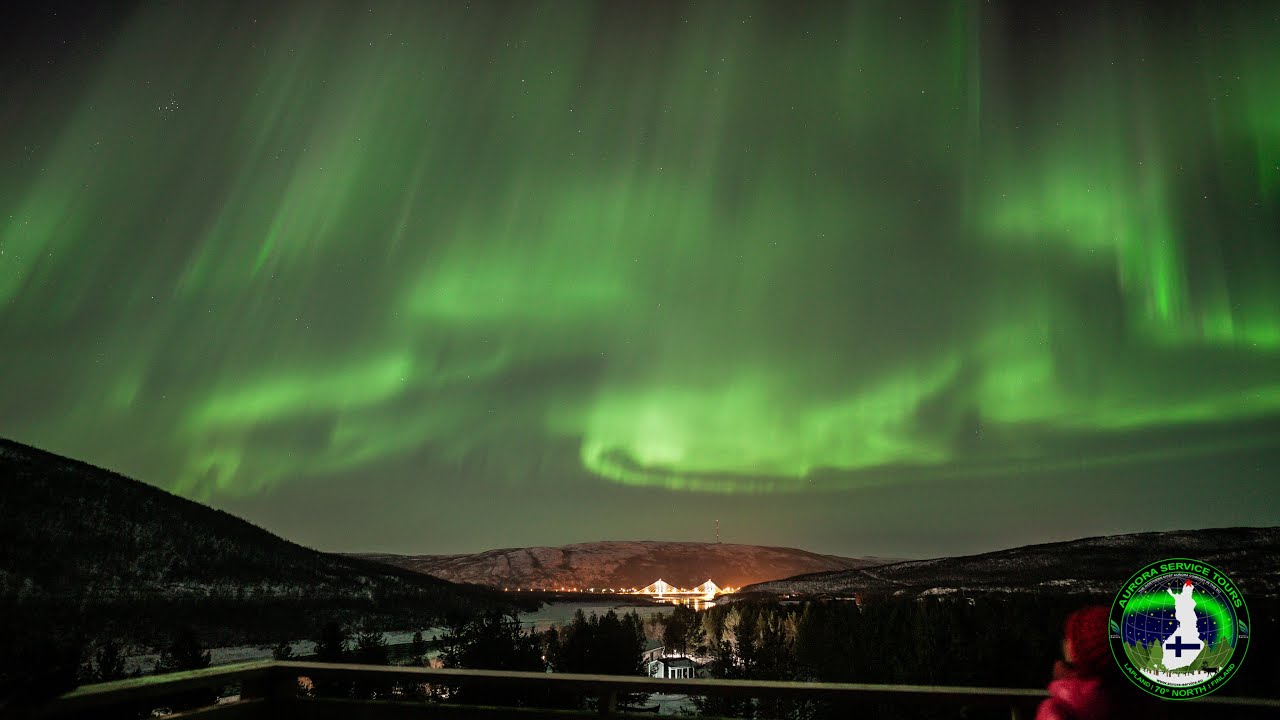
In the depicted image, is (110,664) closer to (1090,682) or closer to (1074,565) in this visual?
(1090,682)

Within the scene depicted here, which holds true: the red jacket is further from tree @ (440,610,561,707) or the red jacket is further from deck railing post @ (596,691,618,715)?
tree @ (440,610,561,707)

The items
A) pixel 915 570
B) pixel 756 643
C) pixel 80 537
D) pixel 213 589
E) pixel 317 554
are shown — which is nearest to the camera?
pixel 80 537

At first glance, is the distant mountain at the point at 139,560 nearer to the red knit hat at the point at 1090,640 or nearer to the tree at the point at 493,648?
the tree at the point at 493,648

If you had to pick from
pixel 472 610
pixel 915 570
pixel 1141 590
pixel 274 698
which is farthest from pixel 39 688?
pixel 915 570

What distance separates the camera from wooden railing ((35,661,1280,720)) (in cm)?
447

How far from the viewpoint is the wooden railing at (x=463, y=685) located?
14.7 ft

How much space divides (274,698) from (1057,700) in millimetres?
5274

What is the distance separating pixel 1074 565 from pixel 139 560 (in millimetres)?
150965

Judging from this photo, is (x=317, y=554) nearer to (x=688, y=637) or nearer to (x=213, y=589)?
(x=213, y=589)

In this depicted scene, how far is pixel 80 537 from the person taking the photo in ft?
332

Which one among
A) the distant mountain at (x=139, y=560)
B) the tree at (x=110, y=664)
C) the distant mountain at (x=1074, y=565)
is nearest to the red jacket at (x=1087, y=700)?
the tree at (x=110, y=664)

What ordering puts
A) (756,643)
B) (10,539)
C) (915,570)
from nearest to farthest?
(10,539), (756,643), (915,570)

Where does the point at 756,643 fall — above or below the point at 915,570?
below

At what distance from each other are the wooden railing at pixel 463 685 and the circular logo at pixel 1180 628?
1016mm
